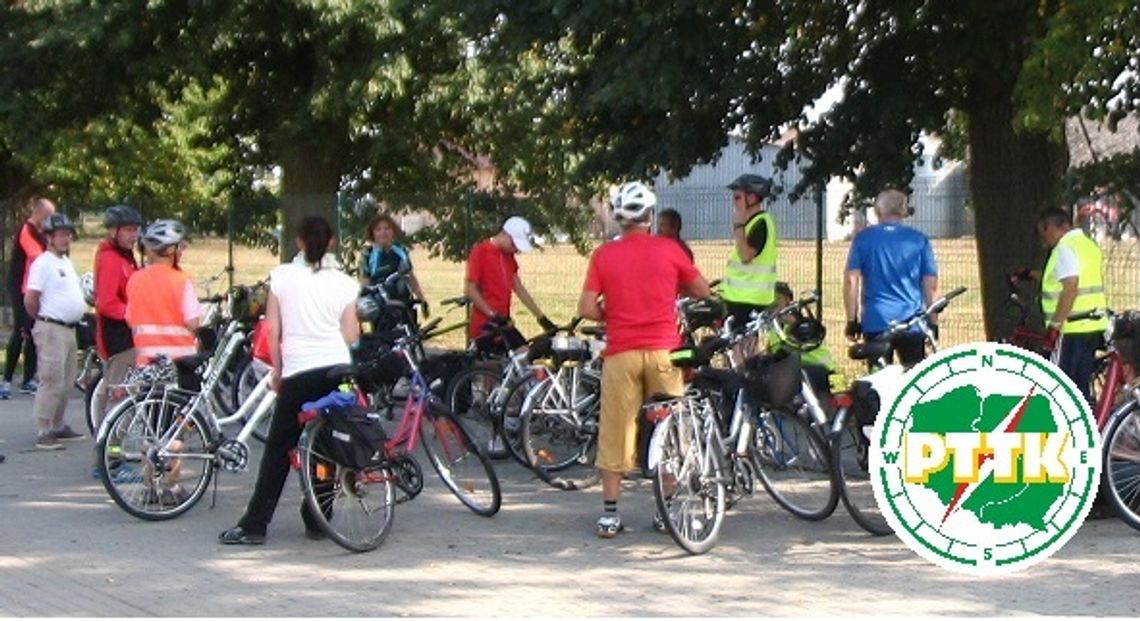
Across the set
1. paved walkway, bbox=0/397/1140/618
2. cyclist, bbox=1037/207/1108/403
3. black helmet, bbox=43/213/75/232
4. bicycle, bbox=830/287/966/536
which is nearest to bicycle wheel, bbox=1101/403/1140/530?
paved walkway, bbox=0/397/1140/618

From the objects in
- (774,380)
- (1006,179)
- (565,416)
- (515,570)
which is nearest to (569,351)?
(565,416)

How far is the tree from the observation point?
14.1 m

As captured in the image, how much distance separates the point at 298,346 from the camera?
10.7 metres

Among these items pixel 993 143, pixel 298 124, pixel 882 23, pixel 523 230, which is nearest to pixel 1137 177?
pixel 993 143

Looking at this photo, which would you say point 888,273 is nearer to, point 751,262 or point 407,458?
point 751,262

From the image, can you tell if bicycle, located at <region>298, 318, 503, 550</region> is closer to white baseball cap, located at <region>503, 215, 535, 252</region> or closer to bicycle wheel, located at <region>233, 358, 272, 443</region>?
bicycle wheel, located at <region>233, 358, 272, 443</region>

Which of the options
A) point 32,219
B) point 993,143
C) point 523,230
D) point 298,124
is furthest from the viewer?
point 298,124

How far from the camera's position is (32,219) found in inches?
698

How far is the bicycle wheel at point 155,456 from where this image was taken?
11508mm

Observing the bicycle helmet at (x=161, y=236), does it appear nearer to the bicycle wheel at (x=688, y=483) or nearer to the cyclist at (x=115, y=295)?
the cyclist at (x=115, y=295)

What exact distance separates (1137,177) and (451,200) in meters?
9.62

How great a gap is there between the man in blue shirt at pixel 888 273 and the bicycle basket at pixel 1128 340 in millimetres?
1228

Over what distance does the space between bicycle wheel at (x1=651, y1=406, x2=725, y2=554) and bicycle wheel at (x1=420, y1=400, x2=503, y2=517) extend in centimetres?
131

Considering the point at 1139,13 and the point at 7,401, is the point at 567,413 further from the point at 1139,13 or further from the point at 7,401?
the point at 7,401
